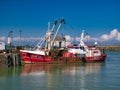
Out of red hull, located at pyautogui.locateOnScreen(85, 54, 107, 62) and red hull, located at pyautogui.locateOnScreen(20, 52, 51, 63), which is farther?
red hull, located at pyautogui.locateOnScreen(85, 54, 107, 62)

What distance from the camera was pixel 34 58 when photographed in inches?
2203

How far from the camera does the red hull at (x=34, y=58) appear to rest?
55.3m

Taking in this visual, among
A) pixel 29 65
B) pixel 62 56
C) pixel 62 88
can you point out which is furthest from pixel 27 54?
pixel 62 88

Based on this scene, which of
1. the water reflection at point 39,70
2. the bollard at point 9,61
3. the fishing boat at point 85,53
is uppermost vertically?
the fishing boat at point 85,53

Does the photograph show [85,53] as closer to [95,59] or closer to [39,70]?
[95,59]

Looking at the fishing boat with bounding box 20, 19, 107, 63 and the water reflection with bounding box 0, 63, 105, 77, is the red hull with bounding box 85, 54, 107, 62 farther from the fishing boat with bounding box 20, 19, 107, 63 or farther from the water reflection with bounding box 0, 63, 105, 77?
the water reflection with bounding box 0, 63, 105, 77

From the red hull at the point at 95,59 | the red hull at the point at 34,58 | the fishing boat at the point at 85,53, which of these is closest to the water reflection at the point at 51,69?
the red hull at the point at 34,58

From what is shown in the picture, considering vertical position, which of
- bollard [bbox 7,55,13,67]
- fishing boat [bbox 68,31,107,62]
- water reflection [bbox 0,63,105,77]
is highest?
fishing boat [bbox 68,31,107,62]

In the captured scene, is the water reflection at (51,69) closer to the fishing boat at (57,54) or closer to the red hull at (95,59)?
the fishing boat at (57,54)

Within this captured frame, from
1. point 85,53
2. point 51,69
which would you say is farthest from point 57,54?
point 51,69

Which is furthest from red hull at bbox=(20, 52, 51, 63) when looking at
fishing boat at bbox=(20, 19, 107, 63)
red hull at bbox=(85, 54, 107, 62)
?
red hull at bbox=(85, 54, 107, 62)

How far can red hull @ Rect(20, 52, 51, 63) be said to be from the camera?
2178 inches

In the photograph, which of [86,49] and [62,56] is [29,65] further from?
[86,49]

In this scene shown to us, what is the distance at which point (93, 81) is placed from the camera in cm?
3503
